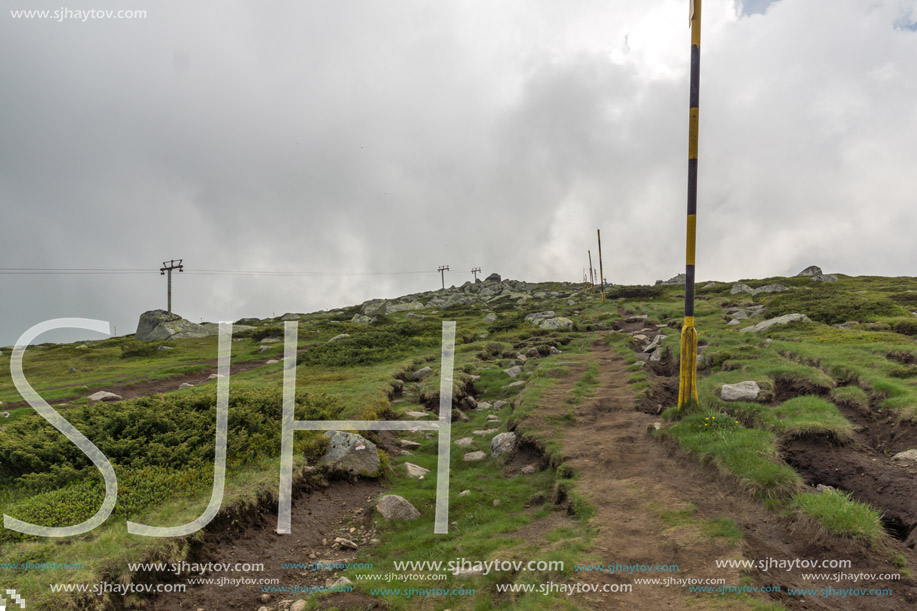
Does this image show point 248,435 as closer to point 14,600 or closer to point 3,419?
point 14,600

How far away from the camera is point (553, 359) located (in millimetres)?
28844

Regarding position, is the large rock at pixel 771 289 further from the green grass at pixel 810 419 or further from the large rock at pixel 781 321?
the green grass at pixel 810 419

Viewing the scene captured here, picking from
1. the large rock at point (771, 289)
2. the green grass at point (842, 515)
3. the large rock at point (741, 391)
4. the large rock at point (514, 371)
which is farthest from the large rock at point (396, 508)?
the large rock at point (771, 289)

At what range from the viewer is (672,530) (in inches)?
327

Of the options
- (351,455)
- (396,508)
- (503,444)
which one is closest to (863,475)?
(503,444)

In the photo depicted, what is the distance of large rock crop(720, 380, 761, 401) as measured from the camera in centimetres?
1481

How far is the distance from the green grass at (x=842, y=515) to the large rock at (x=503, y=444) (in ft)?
26.9

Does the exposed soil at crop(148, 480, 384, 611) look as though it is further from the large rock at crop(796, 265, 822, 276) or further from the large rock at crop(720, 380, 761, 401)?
the large rock at crop(796, 265, 822, 276)

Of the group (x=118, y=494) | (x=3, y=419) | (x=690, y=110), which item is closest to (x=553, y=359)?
(x=690, y=110)

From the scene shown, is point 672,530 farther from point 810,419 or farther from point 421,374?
point 421,374

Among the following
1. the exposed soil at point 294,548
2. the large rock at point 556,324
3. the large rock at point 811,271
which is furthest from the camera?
the large rock at point 811,271

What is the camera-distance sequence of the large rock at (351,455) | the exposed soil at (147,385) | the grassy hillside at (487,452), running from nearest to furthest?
1. the grassy hillside at (487,452)
2. the large rock at (351,455)
3. the exposed soil at (147,385)

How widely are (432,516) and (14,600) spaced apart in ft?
25.7

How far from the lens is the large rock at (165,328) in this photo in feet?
222
